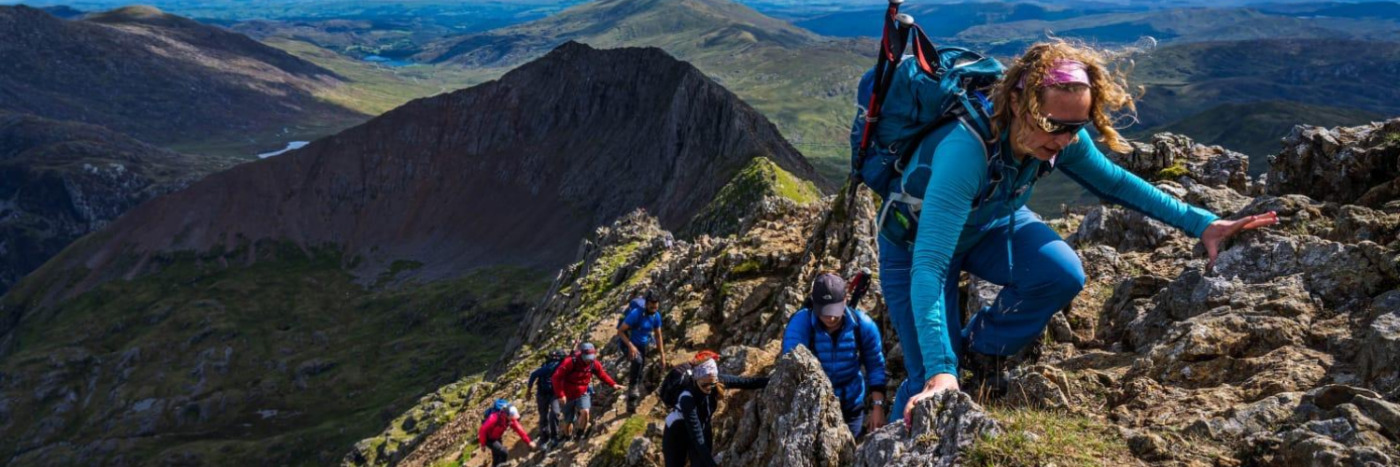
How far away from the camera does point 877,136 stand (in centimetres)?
767

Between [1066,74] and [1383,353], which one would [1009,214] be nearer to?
[1066,74]

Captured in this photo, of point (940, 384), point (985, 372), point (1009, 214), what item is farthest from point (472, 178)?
point (940, 384)

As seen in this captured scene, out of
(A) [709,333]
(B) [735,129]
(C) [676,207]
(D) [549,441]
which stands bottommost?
(C) [676,207]

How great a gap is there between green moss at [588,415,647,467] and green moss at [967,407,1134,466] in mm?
7881

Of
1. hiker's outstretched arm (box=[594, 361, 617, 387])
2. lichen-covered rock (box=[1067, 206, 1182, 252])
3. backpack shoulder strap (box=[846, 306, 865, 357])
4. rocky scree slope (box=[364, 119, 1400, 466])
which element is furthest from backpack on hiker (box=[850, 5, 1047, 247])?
hiker's outstretched arm (box=[594, 361, 617, 387])

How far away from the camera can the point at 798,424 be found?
9.22 meters

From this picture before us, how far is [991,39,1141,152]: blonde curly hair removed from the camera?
249 inches

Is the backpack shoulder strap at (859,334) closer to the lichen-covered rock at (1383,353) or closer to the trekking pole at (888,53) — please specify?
the trekking pole at (888,53)

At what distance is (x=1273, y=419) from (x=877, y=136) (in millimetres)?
3598

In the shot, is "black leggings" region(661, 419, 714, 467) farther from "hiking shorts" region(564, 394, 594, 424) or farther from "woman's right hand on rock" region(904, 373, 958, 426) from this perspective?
"hiking shorts" region(564, 394, 594, 424)

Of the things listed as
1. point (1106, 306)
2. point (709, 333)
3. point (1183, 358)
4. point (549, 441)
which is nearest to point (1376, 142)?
point (1106, 306)

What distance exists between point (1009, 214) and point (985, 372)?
2453mm

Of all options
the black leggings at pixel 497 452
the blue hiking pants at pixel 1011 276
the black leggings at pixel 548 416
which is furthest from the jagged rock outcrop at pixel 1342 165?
the black leggings at pixel 497 452

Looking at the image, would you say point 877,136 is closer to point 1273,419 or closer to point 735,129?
point 1273,419
